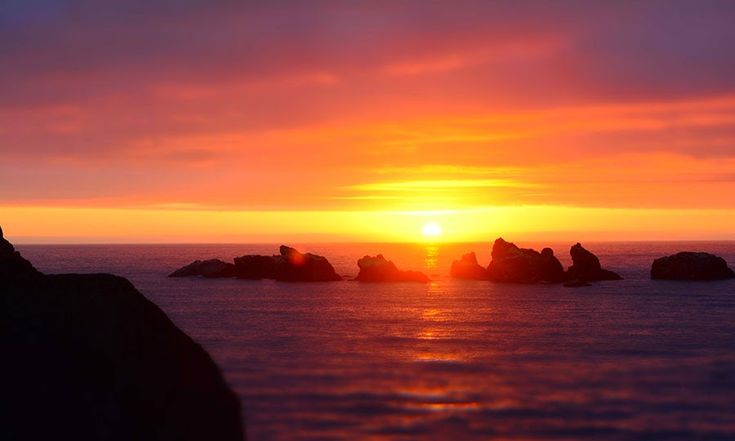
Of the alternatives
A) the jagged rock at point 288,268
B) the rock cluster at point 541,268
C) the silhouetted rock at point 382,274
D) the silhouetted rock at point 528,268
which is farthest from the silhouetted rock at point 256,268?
the silhouetted rock at point 528,268

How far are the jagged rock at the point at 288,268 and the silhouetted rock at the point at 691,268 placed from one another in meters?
53.0

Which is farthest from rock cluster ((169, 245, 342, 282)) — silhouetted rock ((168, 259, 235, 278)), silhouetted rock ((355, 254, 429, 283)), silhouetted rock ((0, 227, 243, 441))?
silhouetted rock ((0, 227, 243, 441))

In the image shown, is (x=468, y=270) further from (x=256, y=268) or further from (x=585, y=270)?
(x=256, y=268)

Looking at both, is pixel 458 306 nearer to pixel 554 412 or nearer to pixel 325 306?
pixel 325 306

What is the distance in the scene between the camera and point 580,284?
101500 mm

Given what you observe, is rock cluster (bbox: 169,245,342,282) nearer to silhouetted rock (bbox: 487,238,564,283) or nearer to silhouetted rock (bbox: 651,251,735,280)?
silhouetted rock (bbox: 487,238,564,283)

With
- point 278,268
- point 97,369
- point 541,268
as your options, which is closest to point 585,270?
point 541,268

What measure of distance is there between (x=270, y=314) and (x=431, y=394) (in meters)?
38.2

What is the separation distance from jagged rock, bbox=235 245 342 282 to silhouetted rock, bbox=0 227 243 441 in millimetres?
102393

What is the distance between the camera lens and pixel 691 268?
115375 millimetres

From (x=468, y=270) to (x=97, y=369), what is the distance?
388 feet

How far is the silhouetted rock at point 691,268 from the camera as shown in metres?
115

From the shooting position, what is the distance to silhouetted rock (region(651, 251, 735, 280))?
376 ft

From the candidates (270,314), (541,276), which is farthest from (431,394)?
(541,276)
